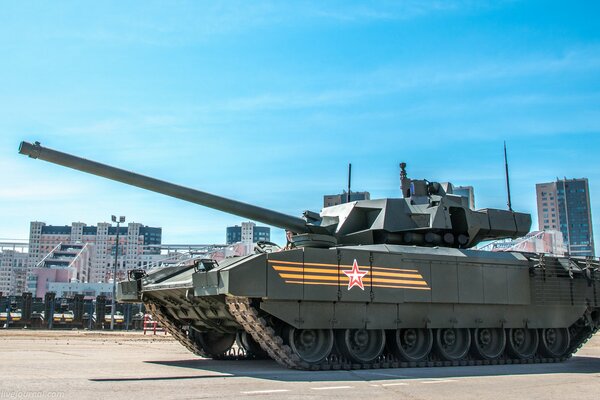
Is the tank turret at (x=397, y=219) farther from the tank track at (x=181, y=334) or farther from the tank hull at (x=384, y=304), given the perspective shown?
the tank track at (x=181, y=334)

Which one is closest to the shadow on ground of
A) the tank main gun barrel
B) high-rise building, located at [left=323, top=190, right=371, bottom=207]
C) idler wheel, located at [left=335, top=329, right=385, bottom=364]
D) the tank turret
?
idler wheel, located at [left=335, top=329, right=385, bottom=364]

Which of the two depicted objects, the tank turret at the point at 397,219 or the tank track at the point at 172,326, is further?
the tank track at the point at 172,326

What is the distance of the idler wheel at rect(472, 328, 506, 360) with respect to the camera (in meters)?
18.5

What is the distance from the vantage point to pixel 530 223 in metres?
20.6

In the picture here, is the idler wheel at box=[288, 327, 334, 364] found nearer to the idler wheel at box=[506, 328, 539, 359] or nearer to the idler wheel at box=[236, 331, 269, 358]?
the idler wheel at box=[236, 331, 269, 358]

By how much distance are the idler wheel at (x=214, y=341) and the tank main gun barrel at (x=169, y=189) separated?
12.4 feet

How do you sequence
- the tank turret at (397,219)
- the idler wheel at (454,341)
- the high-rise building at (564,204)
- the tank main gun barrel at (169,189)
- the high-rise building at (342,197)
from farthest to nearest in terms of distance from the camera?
the high-rise building at (564,204) → the high-rise building at (342,197) → the idler wheel at (454,341) → the tank turret at (397,219) → the tank main gun barrel at (169,189)

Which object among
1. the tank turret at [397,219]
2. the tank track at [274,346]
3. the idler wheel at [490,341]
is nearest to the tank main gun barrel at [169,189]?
the tank turret at [397,219]

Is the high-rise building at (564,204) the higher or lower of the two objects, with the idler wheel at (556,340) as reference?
higher

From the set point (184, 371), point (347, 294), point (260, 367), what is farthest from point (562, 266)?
point (184, 371)

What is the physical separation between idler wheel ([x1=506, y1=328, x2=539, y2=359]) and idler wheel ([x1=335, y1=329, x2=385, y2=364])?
4410 mm

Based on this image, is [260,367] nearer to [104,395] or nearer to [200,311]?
[200,311]

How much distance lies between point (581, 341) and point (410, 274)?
691 centimetres

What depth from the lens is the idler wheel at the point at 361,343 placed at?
16141 millimetres
